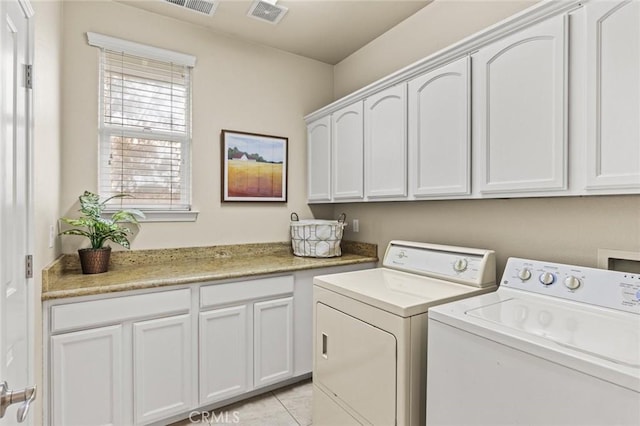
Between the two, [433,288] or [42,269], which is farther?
[433,288]

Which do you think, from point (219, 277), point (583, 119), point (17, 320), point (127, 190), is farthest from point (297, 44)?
point (17, 320)

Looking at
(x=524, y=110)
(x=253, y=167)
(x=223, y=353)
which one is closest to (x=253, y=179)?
(x=253, y=167)

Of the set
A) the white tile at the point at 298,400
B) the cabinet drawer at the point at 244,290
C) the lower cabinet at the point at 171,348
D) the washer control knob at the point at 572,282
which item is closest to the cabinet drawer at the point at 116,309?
the lower cabinet at the point at 171,348

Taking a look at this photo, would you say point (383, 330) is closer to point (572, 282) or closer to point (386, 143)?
point (572, 282)

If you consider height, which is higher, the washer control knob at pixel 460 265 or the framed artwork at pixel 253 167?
the framed artwork at pixel 253 167

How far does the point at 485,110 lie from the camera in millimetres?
1675

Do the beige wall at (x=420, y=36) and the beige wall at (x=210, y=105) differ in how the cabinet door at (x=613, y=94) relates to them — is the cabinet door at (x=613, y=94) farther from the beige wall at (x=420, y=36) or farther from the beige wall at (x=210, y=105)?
the beige wall at (x=210, y=105)

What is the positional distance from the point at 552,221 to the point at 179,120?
2582mm

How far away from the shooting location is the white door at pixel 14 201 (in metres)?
0.94

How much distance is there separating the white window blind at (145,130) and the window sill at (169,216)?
42 mm

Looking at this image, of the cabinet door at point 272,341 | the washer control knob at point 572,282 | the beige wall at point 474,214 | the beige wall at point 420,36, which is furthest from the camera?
the cabinet door at point 272,341

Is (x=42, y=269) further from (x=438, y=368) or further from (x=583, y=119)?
(x=583, y=119)

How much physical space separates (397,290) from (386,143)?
3.54 feet

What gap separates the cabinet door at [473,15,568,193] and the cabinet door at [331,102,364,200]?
97 cm
